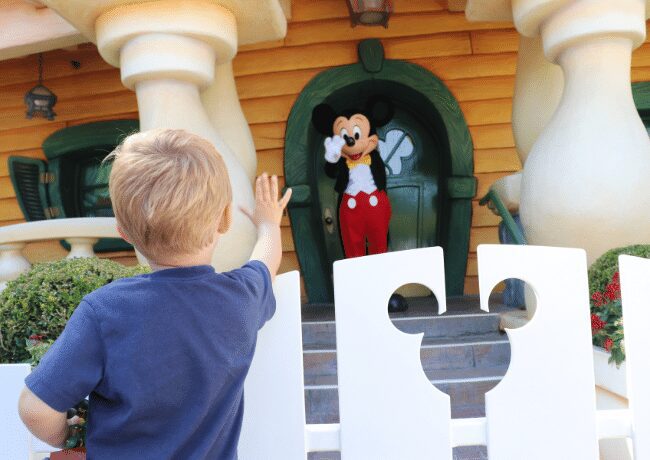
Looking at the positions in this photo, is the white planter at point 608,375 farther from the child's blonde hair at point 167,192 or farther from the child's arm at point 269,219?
the child's blonde hair at point 167,192

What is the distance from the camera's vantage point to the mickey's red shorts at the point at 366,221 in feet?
14.7

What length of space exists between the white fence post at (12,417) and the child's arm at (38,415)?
1.47ft

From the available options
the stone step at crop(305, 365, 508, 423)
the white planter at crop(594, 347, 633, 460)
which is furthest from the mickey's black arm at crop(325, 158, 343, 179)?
the white planter at crop(594, 347, 633, 460)

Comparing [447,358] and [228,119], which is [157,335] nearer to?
[447,358]

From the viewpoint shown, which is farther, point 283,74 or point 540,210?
point 283,74

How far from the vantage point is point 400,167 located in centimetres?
516

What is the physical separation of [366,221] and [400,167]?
0.88 metres

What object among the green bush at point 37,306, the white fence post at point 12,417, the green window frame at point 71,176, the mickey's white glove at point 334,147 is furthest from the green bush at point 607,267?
the green window frame at point 71,176

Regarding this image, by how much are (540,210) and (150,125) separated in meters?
1.78

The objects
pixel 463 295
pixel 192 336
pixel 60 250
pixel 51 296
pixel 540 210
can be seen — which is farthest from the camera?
pixel 60 250

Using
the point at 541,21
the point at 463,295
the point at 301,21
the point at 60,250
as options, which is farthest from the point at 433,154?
the point at 60,250

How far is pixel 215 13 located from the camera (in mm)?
2904

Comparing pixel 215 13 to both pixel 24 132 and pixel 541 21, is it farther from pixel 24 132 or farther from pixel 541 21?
pixel 24 132

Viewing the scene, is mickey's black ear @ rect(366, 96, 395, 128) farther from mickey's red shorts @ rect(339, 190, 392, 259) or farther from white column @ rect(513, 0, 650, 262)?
white column @ rect(513, 0, 650, 262)
